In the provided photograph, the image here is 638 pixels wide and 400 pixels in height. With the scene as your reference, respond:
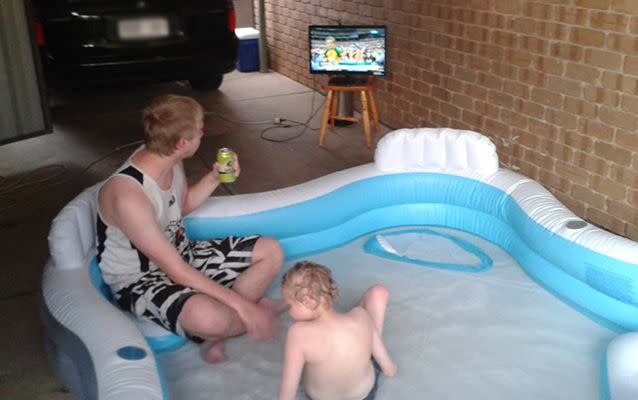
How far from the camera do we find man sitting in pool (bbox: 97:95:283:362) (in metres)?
2.41

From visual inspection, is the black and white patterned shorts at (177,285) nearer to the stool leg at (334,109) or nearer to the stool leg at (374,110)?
the stool leg at (374,110)

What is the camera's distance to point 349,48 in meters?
5.04

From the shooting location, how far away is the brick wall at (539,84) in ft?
11.5

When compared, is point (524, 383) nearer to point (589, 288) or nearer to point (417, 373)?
point (417, 373)

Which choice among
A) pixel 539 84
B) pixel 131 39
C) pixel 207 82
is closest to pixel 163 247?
pixel 539 84

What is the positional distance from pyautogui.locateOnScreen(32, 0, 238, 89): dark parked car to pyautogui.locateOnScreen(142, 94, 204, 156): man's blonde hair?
2.86 metres

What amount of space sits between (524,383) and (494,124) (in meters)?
2.23

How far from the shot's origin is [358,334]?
2078 mm

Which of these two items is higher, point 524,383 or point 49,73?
point 49,73

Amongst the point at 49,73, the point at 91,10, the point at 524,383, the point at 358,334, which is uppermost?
the point at 91,10

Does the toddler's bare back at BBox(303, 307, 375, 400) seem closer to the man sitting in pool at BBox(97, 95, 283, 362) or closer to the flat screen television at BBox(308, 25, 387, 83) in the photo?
the man sitting in pool at BBox(97, 95, 283, 362)

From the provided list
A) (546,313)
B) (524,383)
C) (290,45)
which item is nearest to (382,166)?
(546,313)

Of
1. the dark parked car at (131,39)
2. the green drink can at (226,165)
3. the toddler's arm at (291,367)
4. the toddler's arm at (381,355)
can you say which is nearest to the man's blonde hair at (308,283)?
the toddler's arm at (291,367)

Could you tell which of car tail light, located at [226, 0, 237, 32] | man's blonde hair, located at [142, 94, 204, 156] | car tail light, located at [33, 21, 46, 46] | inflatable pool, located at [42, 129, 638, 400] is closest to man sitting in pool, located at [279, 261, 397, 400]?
inflatable pool, located at [42, 129, 638, 400]
